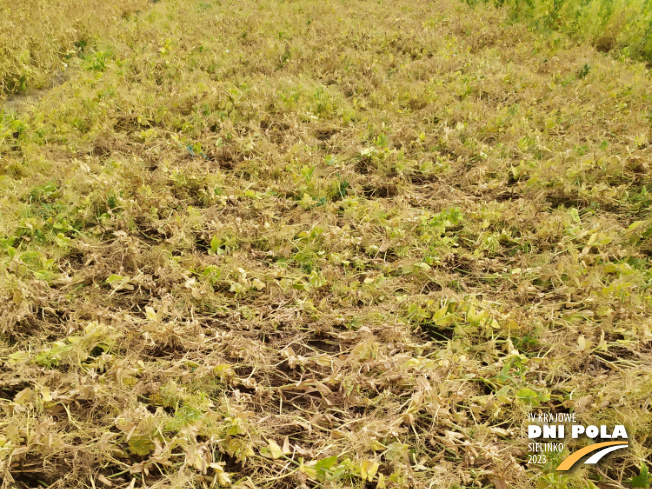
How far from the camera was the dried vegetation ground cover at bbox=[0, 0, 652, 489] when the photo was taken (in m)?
2.31

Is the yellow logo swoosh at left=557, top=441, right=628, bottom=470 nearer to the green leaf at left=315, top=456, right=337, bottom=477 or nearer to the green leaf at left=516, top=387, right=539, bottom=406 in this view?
the green leaf at left=516, top=387, right=539, bottom=406

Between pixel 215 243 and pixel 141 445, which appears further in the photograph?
pixel 215 243

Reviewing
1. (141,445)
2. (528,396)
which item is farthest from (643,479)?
(141,445)

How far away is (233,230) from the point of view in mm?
3730

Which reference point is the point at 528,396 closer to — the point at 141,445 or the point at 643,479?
the point at 643,479

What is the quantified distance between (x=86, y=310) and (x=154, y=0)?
27.6 ft

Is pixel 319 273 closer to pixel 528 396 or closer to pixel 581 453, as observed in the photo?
pixel 528 396

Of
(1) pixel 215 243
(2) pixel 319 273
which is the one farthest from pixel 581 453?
(1) pixel 215 243

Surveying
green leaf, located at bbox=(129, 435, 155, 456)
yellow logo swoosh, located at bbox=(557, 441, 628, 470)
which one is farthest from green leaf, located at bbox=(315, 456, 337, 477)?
yellow logo swoosh, located at bbox=(557, 441, 628, 470)

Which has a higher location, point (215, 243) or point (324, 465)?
point (215, 243)

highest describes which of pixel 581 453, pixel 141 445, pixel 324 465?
pixel 581 453

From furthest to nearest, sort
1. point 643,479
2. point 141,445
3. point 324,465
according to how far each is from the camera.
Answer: point 141,445 < point 324,465 < point 643,479

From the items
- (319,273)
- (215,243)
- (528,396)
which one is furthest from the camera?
(215,243)

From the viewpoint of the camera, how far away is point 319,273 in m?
3.38
